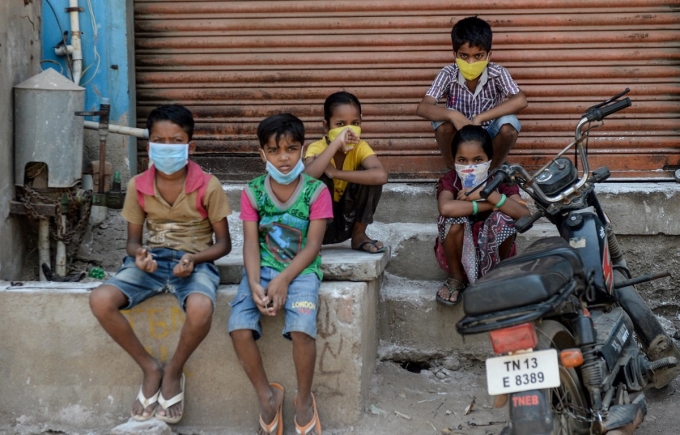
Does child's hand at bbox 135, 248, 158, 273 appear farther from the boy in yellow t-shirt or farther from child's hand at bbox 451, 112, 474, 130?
child's hand at bbox 451, 112, 474, 130

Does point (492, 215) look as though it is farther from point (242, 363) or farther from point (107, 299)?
point (107, 299)

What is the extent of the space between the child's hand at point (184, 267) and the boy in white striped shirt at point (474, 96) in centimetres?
176

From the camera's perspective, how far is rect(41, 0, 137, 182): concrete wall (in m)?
4.95

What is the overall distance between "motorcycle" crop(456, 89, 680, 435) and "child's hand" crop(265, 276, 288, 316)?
0.95 metres

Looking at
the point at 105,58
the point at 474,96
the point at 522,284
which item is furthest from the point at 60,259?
the point at 522,284

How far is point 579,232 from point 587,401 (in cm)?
69

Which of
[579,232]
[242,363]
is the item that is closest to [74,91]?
[242,363]

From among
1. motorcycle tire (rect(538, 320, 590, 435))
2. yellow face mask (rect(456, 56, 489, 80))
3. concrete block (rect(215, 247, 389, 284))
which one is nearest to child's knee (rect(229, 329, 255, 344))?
concrete block (rect(215, 247, 389, 284))

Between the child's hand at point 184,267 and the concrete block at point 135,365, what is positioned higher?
the child's hand at point 184,267

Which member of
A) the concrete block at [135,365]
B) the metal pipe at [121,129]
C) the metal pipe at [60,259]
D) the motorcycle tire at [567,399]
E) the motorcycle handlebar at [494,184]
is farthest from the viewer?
the metal pipe at [121,129]

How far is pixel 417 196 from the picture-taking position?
5.01 meters

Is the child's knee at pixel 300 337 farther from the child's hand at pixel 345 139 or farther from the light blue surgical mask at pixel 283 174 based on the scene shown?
the child's hand at pixel 345 139

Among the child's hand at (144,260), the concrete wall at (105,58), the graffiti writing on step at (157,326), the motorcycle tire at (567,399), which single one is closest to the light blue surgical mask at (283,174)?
the child's hand at (144,260)

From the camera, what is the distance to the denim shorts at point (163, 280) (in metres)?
3.59
